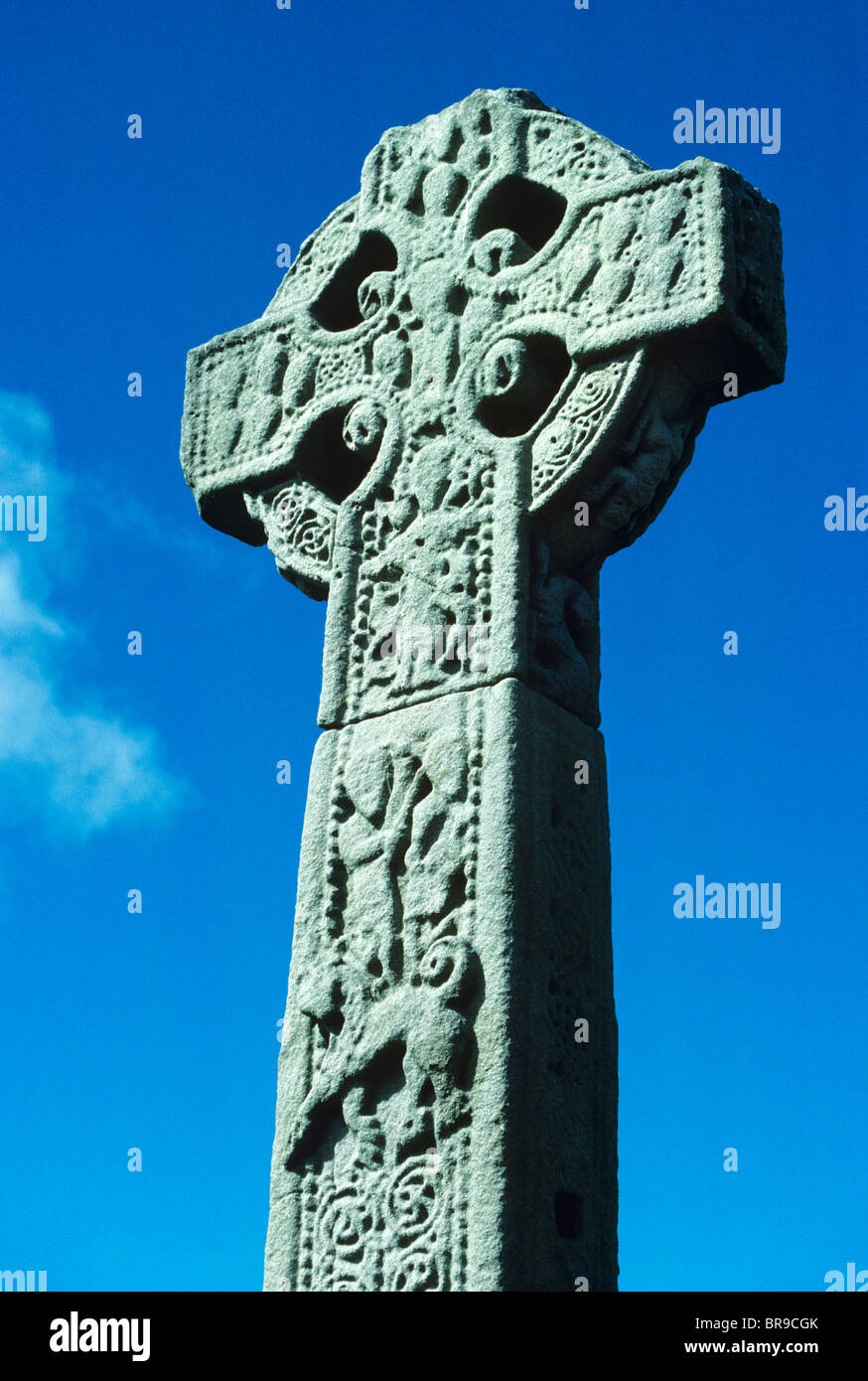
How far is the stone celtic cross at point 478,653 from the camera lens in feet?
13.9

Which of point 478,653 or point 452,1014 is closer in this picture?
point 452,1014

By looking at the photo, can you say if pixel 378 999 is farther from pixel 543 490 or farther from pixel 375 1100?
pixel 543 490

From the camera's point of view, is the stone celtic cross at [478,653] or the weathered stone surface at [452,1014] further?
the stone celtic cross at [478,653]

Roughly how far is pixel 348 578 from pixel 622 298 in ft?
3.56

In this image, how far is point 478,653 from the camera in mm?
4648

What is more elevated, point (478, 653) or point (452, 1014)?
point (478, 653)

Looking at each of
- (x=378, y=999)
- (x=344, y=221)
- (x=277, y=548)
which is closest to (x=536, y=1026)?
(x=378, y=999)

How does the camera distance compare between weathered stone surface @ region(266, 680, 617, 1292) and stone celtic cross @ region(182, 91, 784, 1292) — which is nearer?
weathered stone surface @ region(266, 680, 617, 1292)

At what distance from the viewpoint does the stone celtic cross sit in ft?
13.9

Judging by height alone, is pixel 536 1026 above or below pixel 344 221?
below

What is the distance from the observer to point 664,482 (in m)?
4.80

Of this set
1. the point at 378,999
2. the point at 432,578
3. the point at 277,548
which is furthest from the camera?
the point at 277,548
